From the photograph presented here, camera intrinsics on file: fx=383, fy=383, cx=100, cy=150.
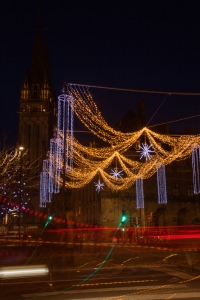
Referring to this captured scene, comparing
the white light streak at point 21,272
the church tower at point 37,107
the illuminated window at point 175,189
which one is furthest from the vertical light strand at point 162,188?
the church tower at point 37,107

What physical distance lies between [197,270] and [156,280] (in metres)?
3.28

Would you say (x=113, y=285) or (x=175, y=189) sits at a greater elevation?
(x=175, y=189)

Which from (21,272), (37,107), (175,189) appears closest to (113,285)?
(21,272)

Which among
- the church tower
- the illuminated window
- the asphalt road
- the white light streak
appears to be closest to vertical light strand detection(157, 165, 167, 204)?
the asphalt road

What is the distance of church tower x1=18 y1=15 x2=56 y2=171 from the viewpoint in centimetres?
8938

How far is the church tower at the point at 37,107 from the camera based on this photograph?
3519 inches

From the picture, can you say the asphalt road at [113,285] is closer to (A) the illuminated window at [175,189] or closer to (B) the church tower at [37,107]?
(A) the illuminated window at [175,189]

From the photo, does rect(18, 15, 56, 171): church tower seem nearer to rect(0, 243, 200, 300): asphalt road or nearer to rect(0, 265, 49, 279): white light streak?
rect(0, 265, 49, 279): white light streak

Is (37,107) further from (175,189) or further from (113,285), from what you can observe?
(113,285)

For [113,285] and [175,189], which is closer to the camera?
[113,285]

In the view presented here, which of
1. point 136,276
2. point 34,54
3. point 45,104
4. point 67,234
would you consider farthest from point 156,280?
point 34,54

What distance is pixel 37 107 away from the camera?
93250mm

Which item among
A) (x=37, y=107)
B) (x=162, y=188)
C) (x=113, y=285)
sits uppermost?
(x=37, y=107)

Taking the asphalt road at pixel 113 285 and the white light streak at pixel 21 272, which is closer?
the asphalt road at pixel 113 285
